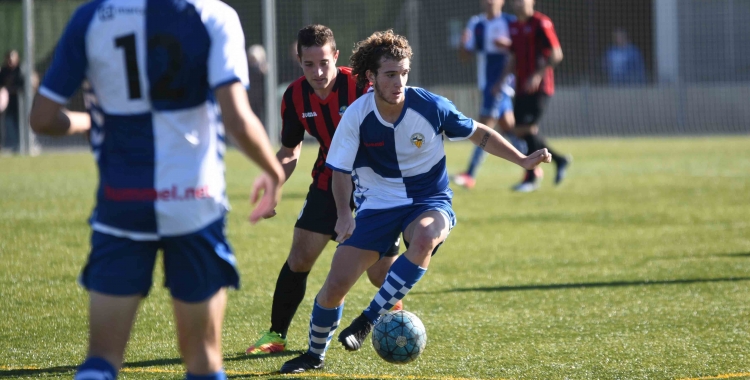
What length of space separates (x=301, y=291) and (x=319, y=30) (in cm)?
139

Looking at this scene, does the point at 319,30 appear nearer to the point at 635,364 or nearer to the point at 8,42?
the point at 635,364

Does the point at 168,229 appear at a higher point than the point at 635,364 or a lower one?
higher

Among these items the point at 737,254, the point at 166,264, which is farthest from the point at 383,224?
the point at 737,254

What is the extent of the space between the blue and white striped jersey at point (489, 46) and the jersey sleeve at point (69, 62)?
1048 cm

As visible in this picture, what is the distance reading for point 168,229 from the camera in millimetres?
2744

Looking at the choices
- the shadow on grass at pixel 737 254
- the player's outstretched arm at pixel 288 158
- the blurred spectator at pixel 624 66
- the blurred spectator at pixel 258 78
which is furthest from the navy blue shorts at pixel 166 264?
the blurred spectator at pixel 624 66

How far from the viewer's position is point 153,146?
108 inches

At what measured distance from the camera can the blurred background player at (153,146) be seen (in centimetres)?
272

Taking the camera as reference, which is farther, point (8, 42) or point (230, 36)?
point (8, 42)

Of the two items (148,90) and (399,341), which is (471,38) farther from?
(148,90)

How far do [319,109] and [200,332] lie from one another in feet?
7.56

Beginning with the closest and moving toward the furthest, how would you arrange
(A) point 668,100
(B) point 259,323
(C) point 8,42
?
(B) point 259,323
(C) point 8,42
(A) point 668,100

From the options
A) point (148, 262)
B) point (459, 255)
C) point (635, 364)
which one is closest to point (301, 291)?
point (635, 364)

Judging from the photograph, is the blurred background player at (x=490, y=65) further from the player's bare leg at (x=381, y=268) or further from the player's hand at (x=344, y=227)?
the player's hand at (x=344, y=227)
